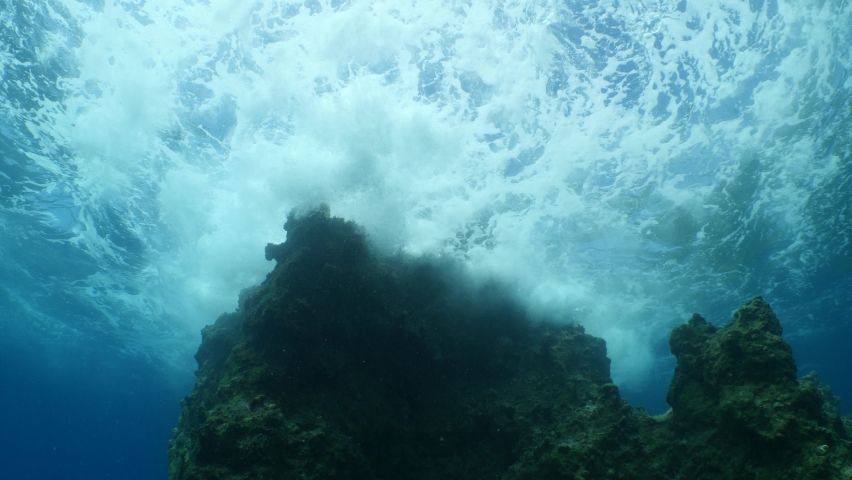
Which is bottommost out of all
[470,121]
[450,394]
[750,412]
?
[750,412]

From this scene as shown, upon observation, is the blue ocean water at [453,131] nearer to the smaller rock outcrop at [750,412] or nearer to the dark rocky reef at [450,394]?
the dark rocky reef at [450,394]

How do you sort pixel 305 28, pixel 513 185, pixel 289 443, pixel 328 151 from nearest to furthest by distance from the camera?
pixel 289 443
pixel 305 28
pixel 328 151
pixel 513 185

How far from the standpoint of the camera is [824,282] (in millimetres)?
27000

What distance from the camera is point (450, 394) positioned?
11.3 metres

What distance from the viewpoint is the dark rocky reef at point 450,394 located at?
7074mm

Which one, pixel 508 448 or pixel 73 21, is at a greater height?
pixel 73 21

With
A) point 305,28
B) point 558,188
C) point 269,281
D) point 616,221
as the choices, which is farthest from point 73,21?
point 616,221

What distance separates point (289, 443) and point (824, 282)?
120 ft

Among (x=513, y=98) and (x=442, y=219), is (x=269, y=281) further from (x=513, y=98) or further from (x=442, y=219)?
(x=513, y=98)

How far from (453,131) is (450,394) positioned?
8739 mm

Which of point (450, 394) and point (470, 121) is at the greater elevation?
point (470, 121)

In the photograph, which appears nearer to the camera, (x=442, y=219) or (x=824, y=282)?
(x=442, y=219)

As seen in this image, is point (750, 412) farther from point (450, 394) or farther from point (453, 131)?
point (453, 131)

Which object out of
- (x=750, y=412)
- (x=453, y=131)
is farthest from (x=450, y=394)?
(x=453, y=131)
